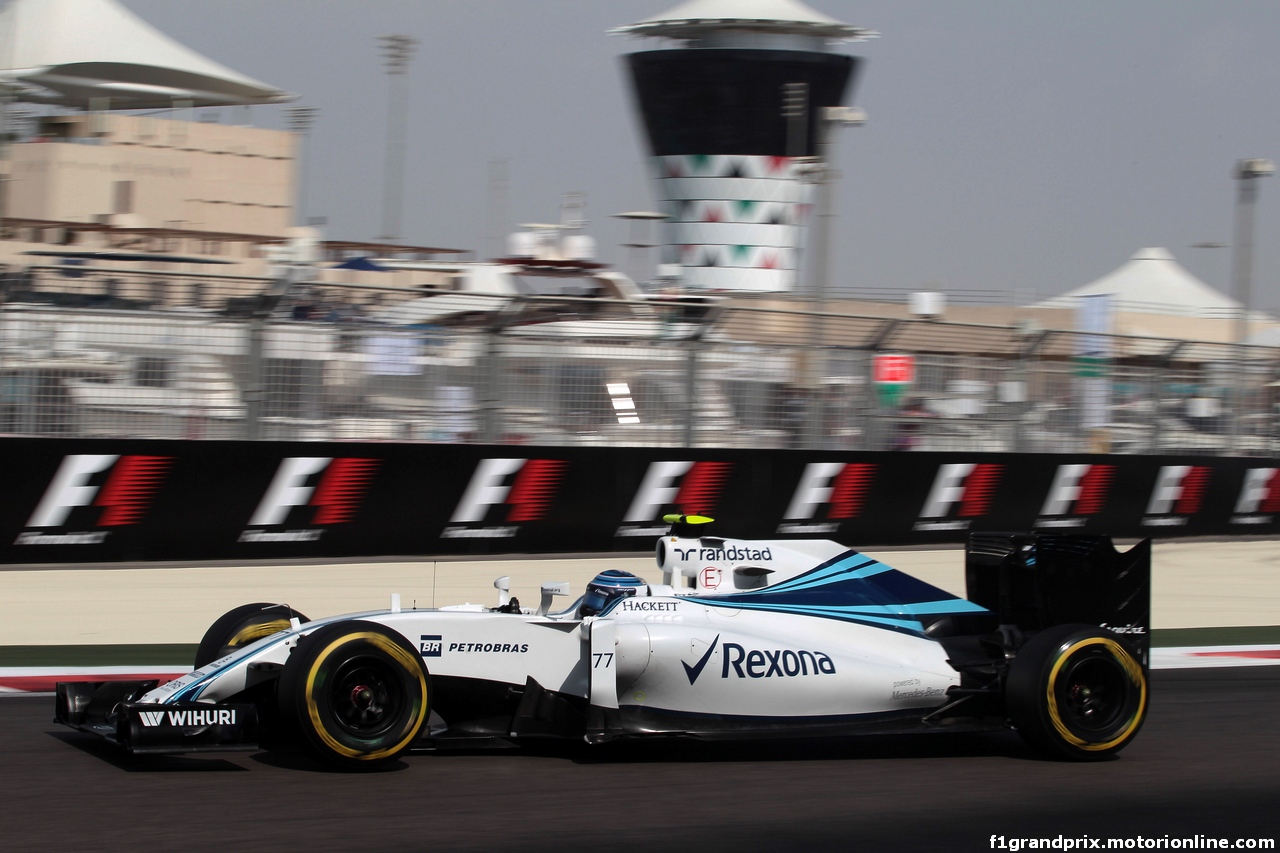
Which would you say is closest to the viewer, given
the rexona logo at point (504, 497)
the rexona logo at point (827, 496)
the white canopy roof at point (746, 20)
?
the rexona logo at point (504, 497)

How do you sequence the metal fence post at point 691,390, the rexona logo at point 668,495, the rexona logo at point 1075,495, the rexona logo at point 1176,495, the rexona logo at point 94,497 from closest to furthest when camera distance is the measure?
the rexona logo at point 94,497, the rexona logo at point 668,495, the metal fence post at point 691,390, the rexona logo at point 1075,495, the rexona logo at point 1176,495

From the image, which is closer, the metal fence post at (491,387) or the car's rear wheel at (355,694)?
the car's rear wheel at (355,694)

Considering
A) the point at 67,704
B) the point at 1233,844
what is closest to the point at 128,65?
the point at 67,704

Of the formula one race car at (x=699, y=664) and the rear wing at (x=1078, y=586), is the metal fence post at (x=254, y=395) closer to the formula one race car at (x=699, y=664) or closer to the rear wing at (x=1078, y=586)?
the formula one race car at (x=699, y=664)

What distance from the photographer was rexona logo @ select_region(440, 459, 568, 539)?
38.1 feet

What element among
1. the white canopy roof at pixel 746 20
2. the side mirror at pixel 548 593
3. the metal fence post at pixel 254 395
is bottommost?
the side mirror at pixel 548 593

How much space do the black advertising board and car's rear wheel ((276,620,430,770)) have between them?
556 cm

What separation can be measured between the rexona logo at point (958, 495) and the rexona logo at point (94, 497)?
259 inches

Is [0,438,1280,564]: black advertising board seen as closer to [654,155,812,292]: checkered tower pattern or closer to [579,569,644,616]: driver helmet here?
[579,569,644,616]: driver helmet

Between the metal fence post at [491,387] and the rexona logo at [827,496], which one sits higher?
the metal fence post at [491,387]

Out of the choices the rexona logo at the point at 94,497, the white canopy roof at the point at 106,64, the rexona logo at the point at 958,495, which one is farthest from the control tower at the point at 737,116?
the rexona logo at the point at 94,497

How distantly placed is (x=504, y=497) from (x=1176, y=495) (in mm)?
7101

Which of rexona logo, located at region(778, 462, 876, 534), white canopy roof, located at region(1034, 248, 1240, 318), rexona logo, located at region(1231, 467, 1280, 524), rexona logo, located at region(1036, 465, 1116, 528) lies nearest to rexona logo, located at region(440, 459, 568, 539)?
rexona logo, located at region(778, 462, 876, 534)

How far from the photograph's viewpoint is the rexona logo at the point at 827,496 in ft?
41.7
